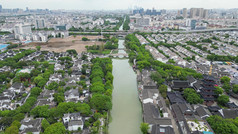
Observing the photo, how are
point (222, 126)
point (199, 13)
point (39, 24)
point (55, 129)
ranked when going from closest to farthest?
point (55, 129) → point (222, 126) → point (39, 24) → point (199, 13)

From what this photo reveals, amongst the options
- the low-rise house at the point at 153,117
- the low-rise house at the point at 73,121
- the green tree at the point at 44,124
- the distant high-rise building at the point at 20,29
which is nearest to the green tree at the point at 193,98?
the low-rise house at the point at 153,117

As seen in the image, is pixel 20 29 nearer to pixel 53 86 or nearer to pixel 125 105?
pixel 53 86

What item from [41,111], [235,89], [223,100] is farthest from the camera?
[235,89]

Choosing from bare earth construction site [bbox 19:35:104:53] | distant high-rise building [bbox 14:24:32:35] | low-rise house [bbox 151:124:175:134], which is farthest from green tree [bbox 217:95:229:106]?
distant high-rise building [bbox 14:24:32:35]

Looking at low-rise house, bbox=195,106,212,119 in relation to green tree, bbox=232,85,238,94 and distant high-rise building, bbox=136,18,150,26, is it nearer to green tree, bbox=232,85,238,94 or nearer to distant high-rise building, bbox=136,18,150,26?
green tree, bbox=232,85,238,94

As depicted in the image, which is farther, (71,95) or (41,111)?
(71,95)

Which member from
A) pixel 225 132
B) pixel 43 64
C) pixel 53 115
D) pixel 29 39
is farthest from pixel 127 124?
pixel 29 39

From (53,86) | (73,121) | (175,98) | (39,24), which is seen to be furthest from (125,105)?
(39,24)

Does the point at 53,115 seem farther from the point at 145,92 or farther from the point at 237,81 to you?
the point at 237,81
